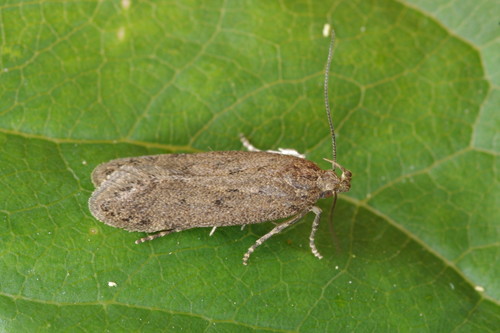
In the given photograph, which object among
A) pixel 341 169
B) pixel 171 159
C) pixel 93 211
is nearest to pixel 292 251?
pixel 341 169

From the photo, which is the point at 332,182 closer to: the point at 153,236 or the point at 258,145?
the point at 258,145

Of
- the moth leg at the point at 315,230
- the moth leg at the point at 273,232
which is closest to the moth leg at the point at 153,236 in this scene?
the moth leg at the point at 273,232

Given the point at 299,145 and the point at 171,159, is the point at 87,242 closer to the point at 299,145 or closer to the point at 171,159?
the point at 171,159

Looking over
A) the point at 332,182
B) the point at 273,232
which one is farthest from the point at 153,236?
the point at 332,182

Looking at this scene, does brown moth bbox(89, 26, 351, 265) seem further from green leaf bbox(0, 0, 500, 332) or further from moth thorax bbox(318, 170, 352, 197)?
green leaf bbox(0, 0, 500, 332)

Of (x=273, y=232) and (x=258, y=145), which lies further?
(x=258, y=145)

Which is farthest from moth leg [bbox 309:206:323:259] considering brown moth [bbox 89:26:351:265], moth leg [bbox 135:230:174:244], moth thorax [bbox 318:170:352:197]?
moth leg [bbox 135:230:174:244]
